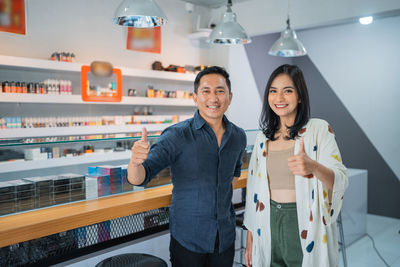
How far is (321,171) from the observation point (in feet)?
4.97

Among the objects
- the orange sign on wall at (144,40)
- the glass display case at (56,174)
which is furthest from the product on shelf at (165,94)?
the glass display case at (56,174)

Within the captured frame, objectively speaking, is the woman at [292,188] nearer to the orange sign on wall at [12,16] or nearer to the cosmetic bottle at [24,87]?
the cosmetic bottle at [24,87]

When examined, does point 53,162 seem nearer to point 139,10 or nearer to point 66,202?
point 66,202

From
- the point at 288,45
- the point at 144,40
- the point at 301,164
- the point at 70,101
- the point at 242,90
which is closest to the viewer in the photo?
the point at 301,164

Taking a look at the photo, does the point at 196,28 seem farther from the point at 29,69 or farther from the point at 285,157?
the point at 285,157

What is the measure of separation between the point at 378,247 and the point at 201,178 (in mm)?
3449

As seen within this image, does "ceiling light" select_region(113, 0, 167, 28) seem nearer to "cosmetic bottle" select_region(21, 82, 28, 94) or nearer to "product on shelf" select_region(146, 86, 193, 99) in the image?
"cosmetic bottle" select_region(21, 82, 28, 94)

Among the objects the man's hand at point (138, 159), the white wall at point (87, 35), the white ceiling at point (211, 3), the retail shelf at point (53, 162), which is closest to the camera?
the man's hand at point (138, 159)

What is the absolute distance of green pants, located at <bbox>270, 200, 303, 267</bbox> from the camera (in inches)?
66.5

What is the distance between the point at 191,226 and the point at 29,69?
145 inches

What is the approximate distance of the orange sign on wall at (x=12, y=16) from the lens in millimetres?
4371

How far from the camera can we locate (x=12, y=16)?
4.46 metres

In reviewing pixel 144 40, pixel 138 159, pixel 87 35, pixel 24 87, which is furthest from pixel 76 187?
pixel 144 40

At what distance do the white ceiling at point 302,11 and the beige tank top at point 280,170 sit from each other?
370 cm
